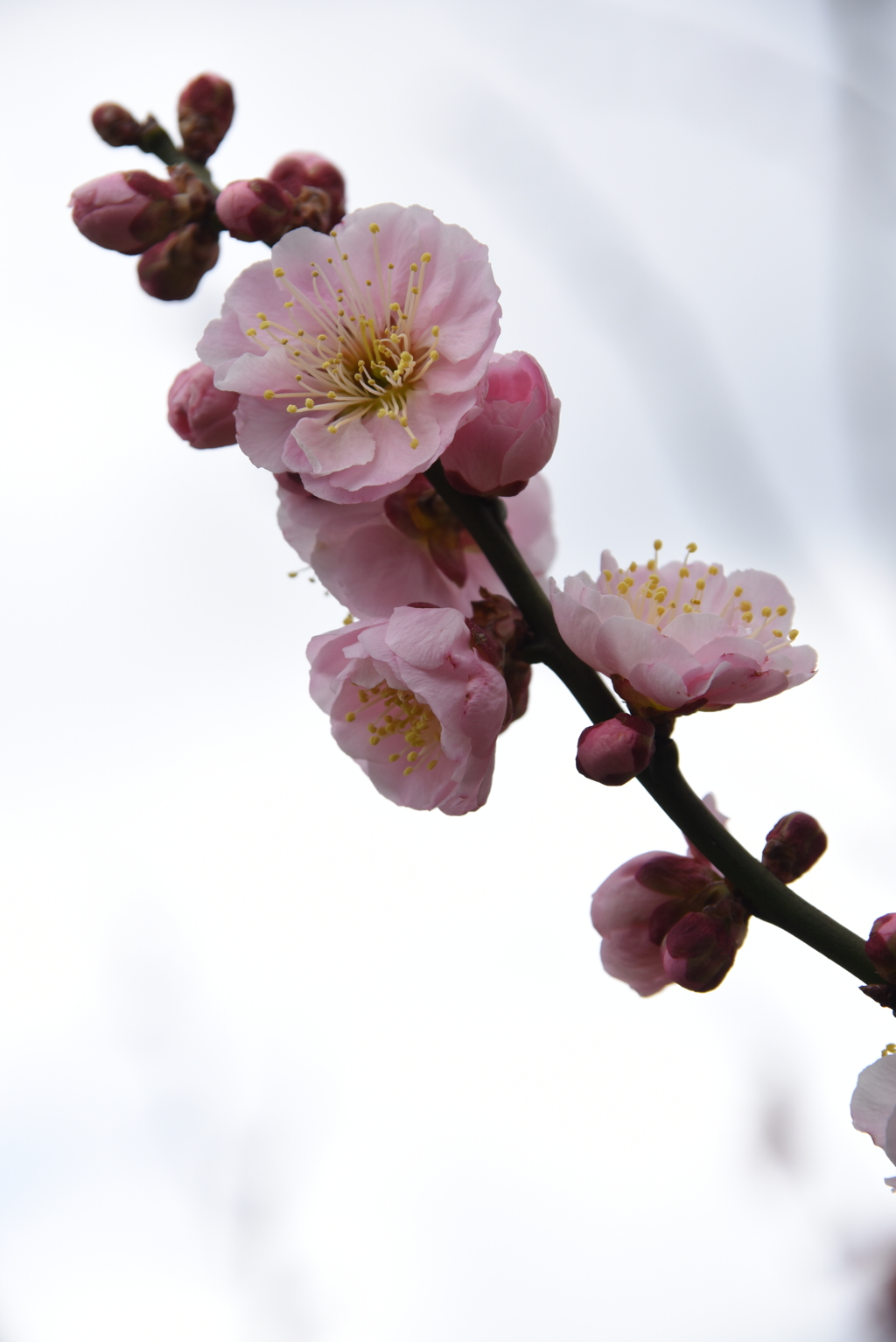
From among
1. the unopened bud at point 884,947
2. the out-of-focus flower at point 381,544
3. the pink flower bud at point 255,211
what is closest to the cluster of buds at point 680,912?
the unopened bud at point 884,947

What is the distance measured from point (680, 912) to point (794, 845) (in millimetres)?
143

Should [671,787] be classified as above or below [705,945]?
above

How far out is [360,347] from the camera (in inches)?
46.7

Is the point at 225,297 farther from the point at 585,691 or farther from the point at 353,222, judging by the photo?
the point at 585,691

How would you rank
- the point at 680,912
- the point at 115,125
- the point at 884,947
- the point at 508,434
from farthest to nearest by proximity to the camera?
the point at 115,125 < the point at 680,912 < the point at 508,434 < the point at 884,947

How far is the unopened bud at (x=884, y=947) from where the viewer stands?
90 centimetres

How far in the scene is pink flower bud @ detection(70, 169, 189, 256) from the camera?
118 centimetres

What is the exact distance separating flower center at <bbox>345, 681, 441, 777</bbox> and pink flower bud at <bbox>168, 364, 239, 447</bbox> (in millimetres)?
346

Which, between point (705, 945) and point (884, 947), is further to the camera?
point (705, 945)

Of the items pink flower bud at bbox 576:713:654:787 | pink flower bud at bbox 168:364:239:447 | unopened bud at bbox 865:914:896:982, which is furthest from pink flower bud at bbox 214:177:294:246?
unopened bud at bbox 865:914:896:982

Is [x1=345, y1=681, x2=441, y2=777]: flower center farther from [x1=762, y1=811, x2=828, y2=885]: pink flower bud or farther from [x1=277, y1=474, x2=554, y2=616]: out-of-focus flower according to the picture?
[x1=762, y1=811, x2=828, y2=885]: pink flower bud

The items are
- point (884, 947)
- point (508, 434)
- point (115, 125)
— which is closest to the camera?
point (884, 947)

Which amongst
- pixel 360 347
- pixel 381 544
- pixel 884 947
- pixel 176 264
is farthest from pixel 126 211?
pixel 884 947

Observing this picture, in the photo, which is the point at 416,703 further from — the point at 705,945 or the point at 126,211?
the point at 126,211
